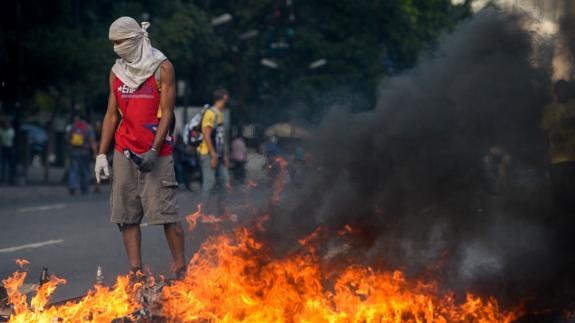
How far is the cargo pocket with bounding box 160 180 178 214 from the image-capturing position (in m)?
7.58

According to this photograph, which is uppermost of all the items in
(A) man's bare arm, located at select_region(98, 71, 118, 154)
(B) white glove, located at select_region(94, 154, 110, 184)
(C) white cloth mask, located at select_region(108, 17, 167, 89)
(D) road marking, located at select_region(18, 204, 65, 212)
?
(C) white cloth mask, located at select_region(108, 17, 167, 89)

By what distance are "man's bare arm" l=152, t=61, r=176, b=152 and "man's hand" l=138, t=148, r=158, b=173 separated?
6 centimetres

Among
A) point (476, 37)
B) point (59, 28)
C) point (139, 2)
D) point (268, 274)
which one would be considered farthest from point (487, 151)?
point (139, 2)

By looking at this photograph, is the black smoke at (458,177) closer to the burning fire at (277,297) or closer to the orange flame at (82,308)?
the burning fire at (277,297)

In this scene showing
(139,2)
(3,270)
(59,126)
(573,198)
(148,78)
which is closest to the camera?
(573,198)

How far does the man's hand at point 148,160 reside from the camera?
24.2ft

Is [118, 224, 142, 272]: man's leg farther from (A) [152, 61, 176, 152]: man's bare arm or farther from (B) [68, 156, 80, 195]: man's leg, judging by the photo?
(B) [68, 156, 80, 195]: man's leg

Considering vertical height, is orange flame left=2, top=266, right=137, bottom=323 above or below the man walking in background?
above

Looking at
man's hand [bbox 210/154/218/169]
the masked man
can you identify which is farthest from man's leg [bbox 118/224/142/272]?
man's hand [bbox 210/154/218/169]

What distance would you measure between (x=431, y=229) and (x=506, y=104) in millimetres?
919

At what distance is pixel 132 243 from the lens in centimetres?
764

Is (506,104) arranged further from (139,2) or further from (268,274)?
(139,2)

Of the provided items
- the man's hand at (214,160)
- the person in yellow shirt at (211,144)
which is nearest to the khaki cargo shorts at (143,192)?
the person in yellow shirt at (211,144)

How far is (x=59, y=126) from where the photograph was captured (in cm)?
5797
